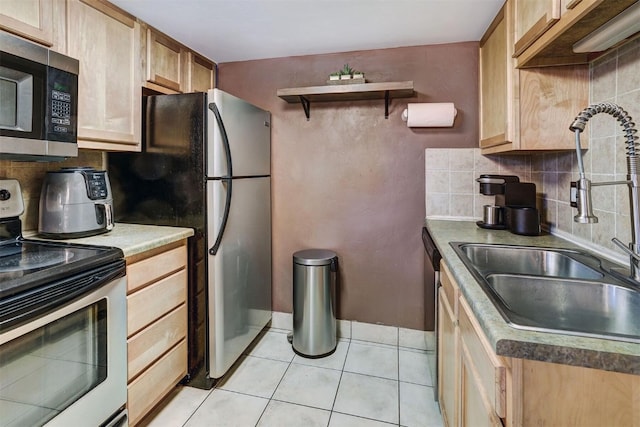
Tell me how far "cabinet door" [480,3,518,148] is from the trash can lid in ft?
4.04

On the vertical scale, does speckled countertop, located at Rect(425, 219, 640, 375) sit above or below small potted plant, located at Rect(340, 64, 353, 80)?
below

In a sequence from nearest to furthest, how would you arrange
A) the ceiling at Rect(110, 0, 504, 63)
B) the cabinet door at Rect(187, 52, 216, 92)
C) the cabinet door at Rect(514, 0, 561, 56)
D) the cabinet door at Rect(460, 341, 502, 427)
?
the cabinet door at Rect(460, 341, 502, 427) < the cabinet door at Rect(514, 0, 561, 56) < the ceiling at Rect(110, 0, 504, 63) < the cabinet door at Rect(187, 52, 216, 92)

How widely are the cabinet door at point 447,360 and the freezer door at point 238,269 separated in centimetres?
119

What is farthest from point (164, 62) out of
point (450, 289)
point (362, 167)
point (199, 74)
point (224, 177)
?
point (450, 289)

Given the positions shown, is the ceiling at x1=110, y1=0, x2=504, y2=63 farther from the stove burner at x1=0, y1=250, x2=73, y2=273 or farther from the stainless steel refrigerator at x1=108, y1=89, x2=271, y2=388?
the stove burner at x1=0, y1=250, x2=73, y2=273

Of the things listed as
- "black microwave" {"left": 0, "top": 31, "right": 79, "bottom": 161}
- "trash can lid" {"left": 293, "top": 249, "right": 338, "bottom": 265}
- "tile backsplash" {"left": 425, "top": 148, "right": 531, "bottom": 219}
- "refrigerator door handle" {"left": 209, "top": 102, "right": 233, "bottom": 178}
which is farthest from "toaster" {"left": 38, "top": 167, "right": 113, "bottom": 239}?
"tile backsplash" {"left": 425, "top": 148, "right": 531, "bottom": 219}

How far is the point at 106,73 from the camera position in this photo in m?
1.72

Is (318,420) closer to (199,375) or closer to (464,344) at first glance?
(199,375)

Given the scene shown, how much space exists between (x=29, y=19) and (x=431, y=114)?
2074 millimetres

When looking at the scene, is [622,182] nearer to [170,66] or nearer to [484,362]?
[484,362]

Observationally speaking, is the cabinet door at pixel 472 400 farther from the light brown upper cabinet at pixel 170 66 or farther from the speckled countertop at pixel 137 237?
the light brown upper cabinet at pixel 170 66

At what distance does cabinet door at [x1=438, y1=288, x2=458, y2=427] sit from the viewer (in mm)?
1267

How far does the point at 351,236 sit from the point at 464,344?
1.44 m

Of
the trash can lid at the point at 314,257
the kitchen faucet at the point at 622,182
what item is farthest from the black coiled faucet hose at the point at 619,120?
the trash can lid at the point at 314,257
